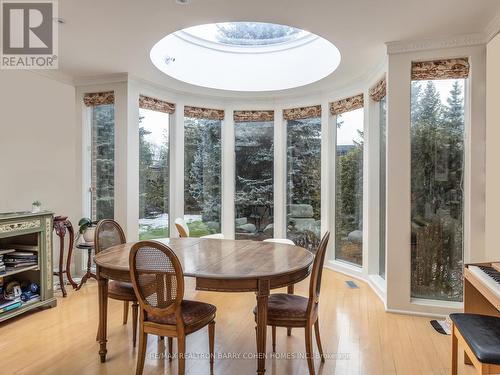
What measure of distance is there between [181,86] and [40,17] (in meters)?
2.01

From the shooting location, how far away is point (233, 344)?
256 cm

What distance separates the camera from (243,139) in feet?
17.5

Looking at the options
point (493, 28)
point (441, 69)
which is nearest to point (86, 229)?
point (441, 69)

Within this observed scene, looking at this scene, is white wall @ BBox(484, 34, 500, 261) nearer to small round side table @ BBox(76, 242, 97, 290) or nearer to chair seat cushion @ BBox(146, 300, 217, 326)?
chair seat cushion @ BBox(146, 300, 217, 326)

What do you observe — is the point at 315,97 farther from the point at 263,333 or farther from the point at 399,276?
the point at 263,333

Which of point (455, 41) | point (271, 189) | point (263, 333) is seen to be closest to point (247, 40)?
point (271, 189)

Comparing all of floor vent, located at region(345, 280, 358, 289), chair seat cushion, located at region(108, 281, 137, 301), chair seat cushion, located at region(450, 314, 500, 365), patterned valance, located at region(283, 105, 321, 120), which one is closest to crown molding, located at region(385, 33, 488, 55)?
patterned valance, located at region(283, 105, 321, 120)

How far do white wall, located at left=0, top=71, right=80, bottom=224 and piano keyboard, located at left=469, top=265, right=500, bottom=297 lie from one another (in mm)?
4356

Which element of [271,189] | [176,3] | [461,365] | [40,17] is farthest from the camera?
[271,189]

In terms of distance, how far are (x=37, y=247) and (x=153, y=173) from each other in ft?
5.81

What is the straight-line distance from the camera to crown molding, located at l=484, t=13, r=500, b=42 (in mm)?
2682

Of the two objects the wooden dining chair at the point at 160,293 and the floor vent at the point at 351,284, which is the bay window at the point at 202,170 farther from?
the wooden dining chair at the point at 160,293

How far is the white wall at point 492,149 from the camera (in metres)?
2.76

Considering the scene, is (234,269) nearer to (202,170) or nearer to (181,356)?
(181,356)
